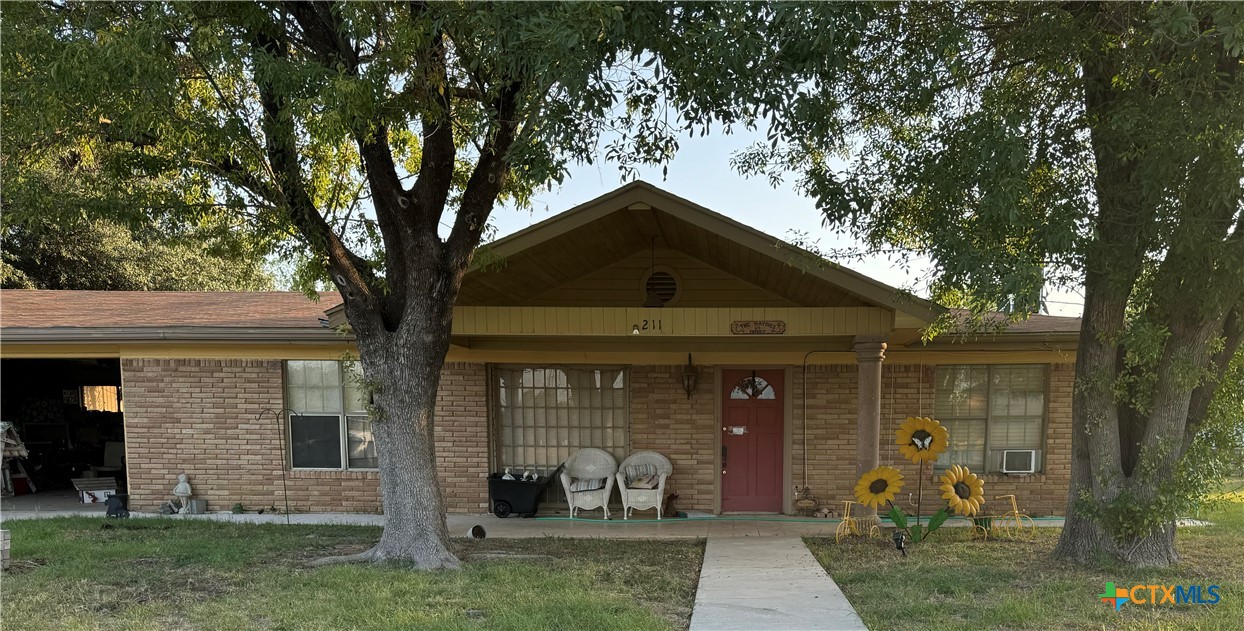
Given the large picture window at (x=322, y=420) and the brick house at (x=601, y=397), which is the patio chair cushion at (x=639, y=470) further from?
the large picture window at (x=322, y=420)

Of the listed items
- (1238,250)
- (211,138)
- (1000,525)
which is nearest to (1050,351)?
(1000,525)

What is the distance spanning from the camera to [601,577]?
6.11 meters

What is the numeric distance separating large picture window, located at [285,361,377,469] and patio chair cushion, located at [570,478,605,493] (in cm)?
285

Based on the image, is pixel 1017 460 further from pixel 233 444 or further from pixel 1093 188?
pixel 233 444

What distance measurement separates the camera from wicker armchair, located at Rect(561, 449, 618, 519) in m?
9.01

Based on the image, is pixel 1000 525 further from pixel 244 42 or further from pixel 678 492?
pixel 244 42

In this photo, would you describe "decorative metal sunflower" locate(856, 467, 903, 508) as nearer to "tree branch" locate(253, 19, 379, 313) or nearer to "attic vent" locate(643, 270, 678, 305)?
"attic vent" locate(643, 270, 678, 305)

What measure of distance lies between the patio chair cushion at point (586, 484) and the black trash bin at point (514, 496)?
0.49 metres

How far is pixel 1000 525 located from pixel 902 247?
408 centimetres

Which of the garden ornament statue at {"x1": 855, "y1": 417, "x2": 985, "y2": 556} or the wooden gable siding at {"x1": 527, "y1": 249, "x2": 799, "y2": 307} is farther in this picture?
the wooden gable siding at {"x1": 527, "y1": 249, "x2": 799, "y2": 307}

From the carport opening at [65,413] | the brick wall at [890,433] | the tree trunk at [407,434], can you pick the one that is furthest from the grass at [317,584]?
the carport opening at [65,413]

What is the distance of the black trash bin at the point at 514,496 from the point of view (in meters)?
9.00

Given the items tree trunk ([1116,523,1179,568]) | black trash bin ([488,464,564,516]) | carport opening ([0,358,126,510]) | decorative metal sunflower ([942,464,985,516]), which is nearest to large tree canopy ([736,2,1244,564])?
tree trunk ([1116,523,1179,568])

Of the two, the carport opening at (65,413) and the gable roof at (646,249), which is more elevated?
the gable roof at (646,249)
